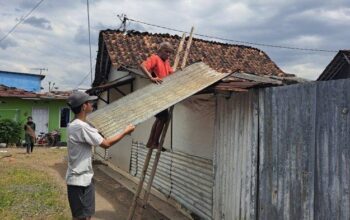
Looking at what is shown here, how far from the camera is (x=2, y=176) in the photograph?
11570 mm

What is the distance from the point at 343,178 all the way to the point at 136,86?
8221 millimetres

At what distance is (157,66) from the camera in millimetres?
6660

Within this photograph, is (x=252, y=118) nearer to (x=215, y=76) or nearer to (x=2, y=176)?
(x=215, y=76)

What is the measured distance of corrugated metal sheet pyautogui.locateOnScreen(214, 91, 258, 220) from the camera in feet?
17.5

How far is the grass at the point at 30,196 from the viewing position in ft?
24.6

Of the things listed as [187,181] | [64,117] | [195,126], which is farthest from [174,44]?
[64,117]

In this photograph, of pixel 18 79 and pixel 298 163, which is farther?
pixel 18 79

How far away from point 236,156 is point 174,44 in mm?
9864

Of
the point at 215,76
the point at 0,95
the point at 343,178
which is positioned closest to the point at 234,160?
the point at 215,76

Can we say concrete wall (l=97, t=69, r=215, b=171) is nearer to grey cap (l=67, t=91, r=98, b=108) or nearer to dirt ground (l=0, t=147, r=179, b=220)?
dirt ground (l=0, t=147, r=179, b=220)

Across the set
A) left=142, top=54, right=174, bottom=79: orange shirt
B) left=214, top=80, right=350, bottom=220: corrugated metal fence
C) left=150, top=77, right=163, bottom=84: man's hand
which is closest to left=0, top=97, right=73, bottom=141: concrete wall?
left=142, top=54, right=174, bottom=79: orange shirt

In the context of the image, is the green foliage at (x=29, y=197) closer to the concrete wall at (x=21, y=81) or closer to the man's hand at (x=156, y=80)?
the man's hand at (x=156, y=80)

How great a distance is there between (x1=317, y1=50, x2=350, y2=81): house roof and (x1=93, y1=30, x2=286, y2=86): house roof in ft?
4.83

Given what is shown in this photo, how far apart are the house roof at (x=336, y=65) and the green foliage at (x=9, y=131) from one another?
16.2 meters
